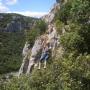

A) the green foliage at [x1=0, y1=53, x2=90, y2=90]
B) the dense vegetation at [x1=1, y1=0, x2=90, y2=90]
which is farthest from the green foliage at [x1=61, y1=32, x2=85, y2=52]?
the green foliage at [x1=0, y1=53, x2=90, y2=90]

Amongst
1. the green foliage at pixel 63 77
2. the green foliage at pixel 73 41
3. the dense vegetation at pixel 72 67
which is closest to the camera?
the green foliage at pixel 63 77

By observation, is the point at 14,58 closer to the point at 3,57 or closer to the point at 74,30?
the point at 3,57

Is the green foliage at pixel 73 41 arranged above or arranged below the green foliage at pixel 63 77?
above

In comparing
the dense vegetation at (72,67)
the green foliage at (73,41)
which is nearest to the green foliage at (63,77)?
the dense vegetation at (72,67)

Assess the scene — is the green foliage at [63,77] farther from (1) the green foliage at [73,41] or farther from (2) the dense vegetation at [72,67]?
(1) the green foliage at [73,41]

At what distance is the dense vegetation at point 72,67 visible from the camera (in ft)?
66.4

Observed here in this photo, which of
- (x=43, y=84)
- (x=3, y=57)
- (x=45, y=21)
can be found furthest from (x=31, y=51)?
(x=3, y=57)

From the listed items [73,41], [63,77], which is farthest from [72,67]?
[73,41]

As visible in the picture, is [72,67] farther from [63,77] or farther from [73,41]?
[73,41]

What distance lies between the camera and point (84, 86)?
67.2ft

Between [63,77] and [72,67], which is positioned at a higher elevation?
[72,67]

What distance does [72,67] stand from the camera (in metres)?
20.3

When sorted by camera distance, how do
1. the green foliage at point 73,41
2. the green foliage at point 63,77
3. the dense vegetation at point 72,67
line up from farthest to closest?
1. the green foliage at point 73,41
2. the dense vegetation at point 72,67
3. the green foliage at point 63,77

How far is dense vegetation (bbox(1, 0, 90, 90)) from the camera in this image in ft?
66.4
